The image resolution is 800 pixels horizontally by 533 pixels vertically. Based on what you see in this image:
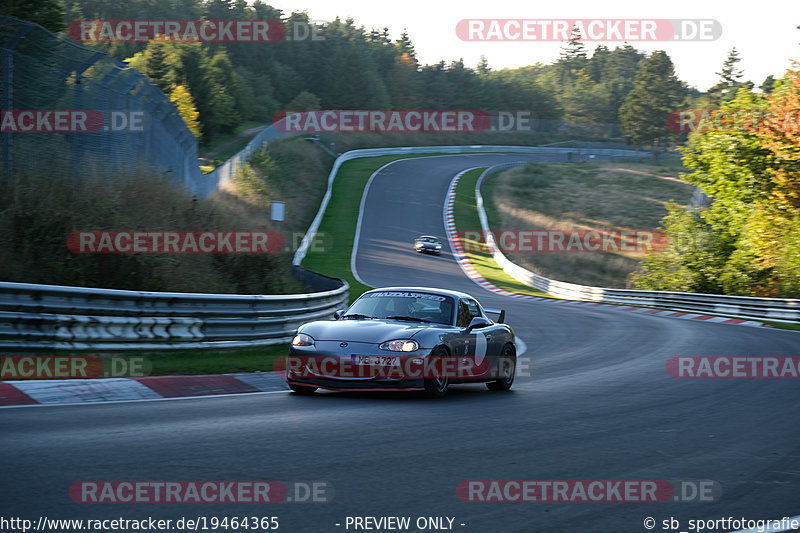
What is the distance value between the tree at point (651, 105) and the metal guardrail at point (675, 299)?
66.6m

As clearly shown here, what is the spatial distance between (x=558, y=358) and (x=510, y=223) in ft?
120

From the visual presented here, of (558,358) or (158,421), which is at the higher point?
(158,421)

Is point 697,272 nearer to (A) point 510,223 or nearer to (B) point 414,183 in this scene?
(A) point 510,223

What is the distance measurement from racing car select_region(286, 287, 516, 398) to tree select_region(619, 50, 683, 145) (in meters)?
99.2

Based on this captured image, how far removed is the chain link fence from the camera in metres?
12.4

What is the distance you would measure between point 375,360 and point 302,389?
3.51 feet

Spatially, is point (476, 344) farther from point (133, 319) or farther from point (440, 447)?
point (133, 319)

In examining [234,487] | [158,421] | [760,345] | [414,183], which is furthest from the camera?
[414,183]

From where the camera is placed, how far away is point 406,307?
10477 millimetres

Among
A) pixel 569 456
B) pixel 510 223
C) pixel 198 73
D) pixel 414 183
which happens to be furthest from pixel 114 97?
pixel 198 73

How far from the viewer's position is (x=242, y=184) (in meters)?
42.1

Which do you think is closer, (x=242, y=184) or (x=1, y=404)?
(x=1, y=404)
